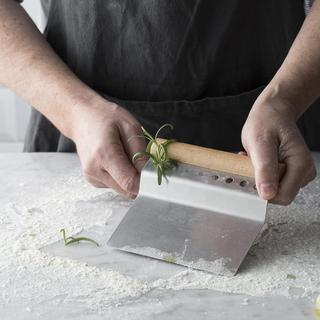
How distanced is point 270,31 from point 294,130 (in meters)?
0.28

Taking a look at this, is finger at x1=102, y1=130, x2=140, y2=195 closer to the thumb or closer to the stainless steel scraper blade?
the stainless steel scraper blade

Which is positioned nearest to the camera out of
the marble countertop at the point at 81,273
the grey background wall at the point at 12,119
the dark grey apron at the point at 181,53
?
the marble countertop at the point at 81,273

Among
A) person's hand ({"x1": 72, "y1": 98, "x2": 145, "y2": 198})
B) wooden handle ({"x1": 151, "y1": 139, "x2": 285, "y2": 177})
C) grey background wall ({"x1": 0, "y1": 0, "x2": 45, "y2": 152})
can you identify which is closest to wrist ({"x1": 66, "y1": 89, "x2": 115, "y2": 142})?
person's hand ({"x1": 72, "y1": 98, "x2": 145, "y2": 198})

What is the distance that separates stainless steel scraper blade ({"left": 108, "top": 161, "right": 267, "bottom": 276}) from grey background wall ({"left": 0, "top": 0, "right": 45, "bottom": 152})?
1068mm

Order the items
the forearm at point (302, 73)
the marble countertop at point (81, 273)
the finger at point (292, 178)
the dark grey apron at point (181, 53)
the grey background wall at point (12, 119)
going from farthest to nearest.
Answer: the grey background wall at point (12, 119)
the dark grey apron at point (181, 53)
the forearm at point (302, 73)
the finger at point (292, 178)
the marble countertop at point (81, 273)

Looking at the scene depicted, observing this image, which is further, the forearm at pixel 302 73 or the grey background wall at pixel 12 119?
the grey background wall at pixel 12 119

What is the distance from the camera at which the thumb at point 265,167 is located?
0.93m

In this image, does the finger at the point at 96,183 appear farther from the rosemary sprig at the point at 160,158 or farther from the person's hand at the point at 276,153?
the person's hand at the point at 276,153

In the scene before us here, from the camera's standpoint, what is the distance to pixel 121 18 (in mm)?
1185

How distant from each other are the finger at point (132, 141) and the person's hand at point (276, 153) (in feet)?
0.42

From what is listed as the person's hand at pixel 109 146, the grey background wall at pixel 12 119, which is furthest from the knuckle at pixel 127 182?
the grey background wall at pixel 12 119

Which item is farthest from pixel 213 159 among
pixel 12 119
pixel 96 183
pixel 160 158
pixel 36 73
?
pixel 12 119

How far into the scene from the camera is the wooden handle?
963mm

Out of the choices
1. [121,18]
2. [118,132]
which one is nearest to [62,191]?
[118,132]
